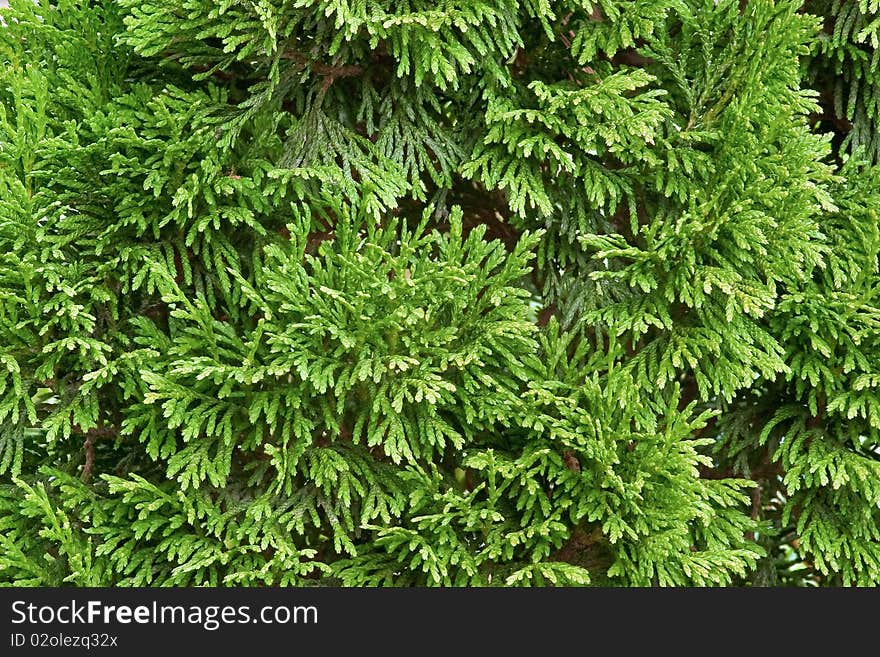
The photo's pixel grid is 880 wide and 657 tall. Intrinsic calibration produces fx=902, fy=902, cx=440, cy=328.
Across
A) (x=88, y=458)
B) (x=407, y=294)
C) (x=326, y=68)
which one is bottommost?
(x=88, y=458)

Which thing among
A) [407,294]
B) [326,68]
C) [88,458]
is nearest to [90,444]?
[88,458]

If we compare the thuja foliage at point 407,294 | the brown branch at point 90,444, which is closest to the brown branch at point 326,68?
the thuja foliage at point 407,294

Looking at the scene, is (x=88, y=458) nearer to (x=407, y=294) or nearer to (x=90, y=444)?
(x=90, y=444)

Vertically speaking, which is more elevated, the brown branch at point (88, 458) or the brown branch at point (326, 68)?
the brown branch at point (326, 68)

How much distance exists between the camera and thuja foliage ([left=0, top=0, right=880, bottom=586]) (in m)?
2.25

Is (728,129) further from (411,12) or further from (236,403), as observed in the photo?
(236,403)

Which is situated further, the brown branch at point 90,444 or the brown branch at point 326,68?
the brown branch at point 90,444

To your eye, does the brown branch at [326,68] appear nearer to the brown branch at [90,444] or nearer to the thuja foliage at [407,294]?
the thuja foliage at [407,294]

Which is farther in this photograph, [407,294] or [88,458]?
[88,458]

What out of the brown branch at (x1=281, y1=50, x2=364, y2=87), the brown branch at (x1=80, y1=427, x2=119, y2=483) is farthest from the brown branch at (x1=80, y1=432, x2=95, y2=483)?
the brown branch at (x1=281, y1=50, x2=364, y2=87)

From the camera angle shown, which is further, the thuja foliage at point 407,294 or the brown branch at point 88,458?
the brown branch at point 88,458

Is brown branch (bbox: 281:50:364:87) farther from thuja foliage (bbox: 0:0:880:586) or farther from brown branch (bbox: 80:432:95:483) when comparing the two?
brown branch (bbox: 80:432:95:483)

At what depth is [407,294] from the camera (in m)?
2.23

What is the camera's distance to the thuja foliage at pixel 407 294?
225 cm
